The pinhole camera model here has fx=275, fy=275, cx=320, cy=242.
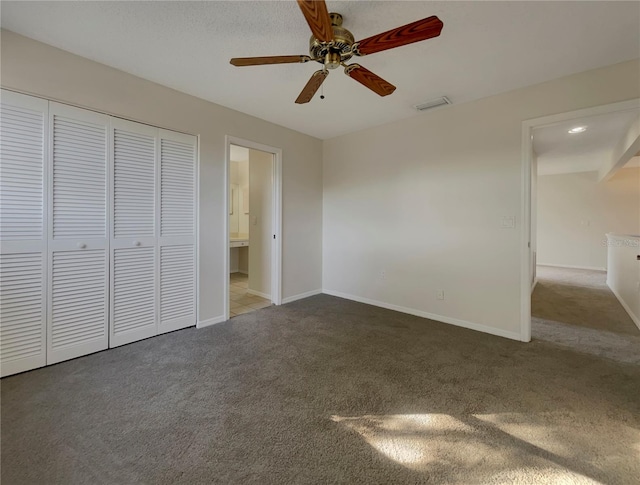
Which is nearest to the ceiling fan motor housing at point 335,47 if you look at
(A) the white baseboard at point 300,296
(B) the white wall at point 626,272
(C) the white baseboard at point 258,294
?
(A) the white baseboard at point 300,296

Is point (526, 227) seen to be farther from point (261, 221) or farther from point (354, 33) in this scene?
point (261, 221)

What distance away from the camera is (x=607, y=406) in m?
1.78

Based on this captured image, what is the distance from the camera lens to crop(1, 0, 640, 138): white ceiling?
70.3 inches

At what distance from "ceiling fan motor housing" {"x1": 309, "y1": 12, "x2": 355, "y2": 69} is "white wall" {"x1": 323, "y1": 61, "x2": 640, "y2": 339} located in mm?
2016

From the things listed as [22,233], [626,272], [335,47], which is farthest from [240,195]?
[626,272]

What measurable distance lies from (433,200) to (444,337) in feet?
5.29

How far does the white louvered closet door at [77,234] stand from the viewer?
7.36 feet

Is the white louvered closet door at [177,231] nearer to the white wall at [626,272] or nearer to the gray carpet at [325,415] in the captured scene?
the gray carpet at [325,415]

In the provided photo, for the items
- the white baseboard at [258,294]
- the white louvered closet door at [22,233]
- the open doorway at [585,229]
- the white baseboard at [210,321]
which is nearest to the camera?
the white louvered closet door at [22,233]

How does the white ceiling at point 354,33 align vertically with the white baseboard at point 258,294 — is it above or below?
above

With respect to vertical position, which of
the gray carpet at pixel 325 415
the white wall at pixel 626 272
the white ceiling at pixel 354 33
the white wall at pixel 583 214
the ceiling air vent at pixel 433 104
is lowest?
the gray carpet at pixel 325 415

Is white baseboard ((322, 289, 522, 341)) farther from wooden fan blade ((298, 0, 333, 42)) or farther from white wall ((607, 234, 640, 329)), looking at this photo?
wooden fan blade ((298, 0, 333, 42))

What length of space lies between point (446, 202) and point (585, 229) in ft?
20.6

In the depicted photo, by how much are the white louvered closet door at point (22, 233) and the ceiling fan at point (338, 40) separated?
1754mm
